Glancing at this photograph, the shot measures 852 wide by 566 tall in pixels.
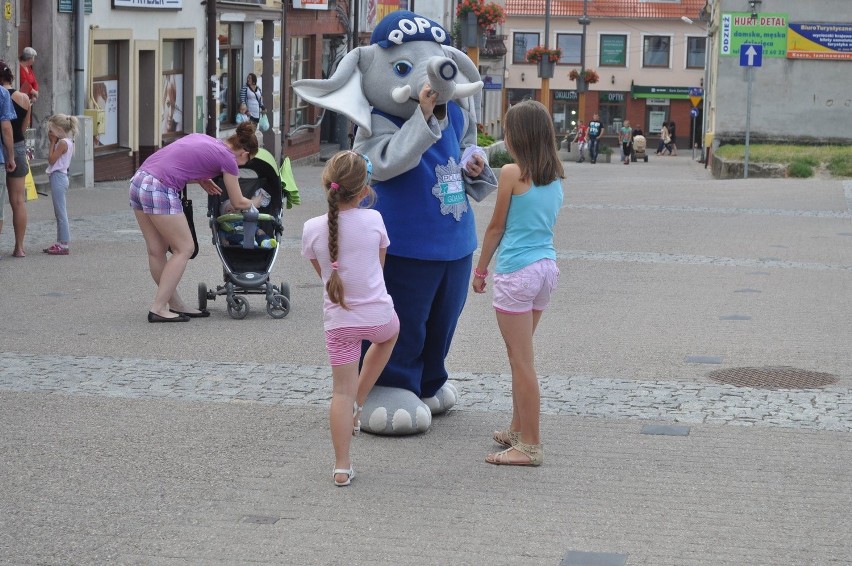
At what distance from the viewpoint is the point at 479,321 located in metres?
10.7

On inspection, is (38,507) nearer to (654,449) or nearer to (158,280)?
(654,449)

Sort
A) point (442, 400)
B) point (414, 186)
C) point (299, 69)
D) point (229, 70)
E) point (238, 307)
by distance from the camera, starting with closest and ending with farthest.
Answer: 1. point (414, 186)
2. point (442, 400)
3. point (238, 307)
4. point (229, 70)
5. point (299, 69)

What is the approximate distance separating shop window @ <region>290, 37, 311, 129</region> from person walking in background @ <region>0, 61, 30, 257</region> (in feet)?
69.4

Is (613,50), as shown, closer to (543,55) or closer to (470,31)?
(543,55)

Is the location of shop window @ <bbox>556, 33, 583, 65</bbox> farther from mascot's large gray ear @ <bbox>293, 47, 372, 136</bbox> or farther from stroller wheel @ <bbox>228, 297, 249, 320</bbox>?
mascot's large gray ear @ <bbox>293, 47, 372, 136</bbox>

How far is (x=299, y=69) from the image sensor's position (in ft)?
117

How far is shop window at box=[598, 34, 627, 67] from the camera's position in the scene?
232ft

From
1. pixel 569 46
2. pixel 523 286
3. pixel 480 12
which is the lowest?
pixel 523 286

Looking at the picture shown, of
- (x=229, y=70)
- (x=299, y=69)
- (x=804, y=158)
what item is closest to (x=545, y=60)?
(x=299, y=69)

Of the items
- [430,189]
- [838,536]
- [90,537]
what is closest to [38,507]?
[90,537]

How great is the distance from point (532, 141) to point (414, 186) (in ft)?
2.79

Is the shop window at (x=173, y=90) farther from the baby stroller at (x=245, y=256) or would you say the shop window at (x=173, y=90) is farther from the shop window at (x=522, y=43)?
the shop window at (x=522, y=43)

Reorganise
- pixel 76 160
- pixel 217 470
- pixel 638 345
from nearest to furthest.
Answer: pixel 217 470, pixel 638 345, pixel 76 160

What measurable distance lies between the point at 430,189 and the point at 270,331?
3303mm
